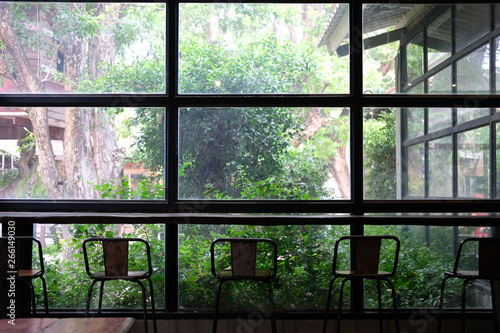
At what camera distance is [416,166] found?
14.2 feet

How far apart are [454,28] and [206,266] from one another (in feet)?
9.28

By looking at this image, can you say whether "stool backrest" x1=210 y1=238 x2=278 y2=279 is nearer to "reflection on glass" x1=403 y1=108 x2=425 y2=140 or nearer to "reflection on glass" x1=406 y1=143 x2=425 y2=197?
"reflection on glass" x1=406 y1=143 x2=425 y2=197

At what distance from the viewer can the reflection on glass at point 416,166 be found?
14.1 feet

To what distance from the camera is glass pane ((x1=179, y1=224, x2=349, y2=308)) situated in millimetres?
4211

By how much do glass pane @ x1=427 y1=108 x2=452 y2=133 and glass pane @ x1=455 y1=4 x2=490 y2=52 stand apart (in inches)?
21.2

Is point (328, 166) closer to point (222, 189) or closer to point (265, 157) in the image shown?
point (265, 157)

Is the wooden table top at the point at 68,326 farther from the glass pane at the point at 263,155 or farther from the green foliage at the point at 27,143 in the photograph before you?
the green foliage at the point at 27,143

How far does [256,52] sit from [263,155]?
0.85 metres

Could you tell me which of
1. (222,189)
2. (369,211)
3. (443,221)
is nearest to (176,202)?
(222,189)

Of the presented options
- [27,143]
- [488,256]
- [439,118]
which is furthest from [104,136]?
[488,256]

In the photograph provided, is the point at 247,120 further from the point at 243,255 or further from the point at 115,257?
the point at 115,257

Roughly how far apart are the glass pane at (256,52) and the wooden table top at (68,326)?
2.25m

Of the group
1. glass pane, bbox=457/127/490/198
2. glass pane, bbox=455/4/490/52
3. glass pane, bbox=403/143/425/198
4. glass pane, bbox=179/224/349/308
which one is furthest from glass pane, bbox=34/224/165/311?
glass pane, bbox=455/4/490/52

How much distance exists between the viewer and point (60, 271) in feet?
13.9
